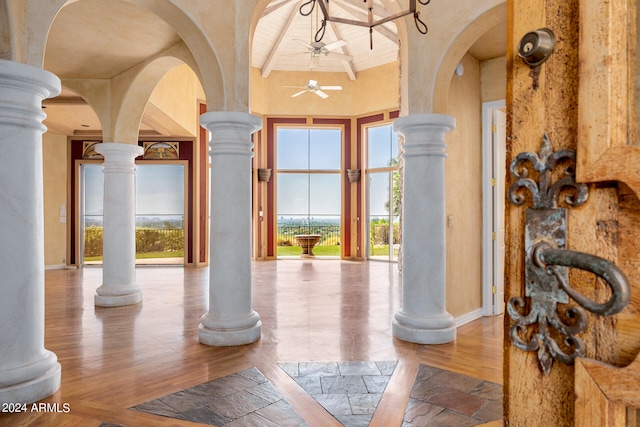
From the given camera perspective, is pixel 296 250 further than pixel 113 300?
Yes

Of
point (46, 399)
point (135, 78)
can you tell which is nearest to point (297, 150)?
point (135, 78)

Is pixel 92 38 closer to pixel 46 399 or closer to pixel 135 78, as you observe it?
pixel 135 78

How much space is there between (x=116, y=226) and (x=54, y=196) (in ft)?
18.5

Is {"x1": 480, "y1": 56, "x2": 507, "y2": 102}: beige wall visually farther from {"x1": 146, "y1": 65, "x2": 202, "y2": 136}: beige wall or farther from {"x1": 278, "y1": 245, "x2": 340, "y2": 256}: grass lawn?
{"x1": 278, "y1": 245, "x2": 340, "y2": 256}: grass lawn

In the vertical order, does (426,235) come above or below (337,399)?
above

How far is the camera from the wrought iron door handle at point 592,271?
50cm

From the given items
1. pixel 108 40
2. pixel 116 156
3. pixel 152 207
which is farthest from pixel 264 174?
pixel 108 40

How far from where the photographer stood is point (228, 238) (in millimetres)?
3689

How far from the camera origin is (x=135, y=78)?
510cm

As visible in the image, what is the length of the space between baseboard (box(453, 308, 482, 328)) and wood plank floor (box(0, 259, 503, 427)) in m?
0.08

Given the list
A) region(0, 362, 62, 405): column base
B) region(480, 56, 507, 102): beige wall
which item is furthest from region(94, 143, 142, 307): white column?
region(480, 56, 507, 102): beige wall

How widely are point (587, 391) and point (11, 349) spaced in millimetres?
3021

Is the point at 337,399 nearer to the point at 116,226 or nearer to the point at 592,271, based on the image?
the point at 592,271

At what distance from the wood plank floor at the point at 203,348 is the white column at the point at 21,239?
8.7 inches
